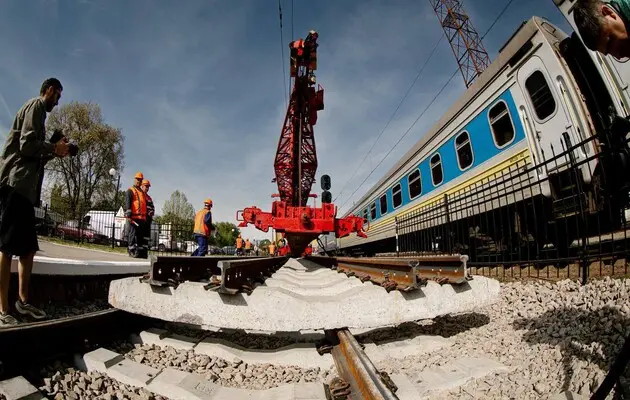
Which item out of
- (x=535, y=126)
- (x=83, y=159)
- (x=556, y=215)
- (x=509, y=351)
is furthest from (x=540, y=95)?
(x=83, y=159)

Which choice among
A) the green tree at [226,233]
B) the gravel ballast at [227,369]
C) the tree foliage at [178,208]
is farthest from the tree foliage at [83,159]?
the green tree at [226,233]

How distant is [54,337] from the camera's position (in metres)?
1.91

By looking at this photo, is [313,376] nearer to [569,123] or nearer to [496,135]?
[569,123]

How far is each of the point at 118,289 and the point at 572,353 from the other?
318 cm

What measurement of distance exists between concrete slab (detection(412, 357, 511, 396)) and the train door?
10.8 ft

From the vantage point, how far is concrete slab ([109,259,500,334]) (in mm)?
2145

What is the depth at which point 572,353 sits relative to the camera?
179cm

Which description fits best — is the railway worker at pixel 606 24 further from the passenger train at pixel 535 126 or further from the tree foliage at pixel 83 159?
the tree foliage at pixel 83 159

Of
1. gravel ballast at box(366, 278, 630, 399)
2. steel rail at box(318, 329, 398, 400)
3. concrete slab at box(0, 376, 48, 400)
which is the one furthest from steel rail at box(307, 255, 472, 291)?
concrete slab at box(0, 376, 48, 400)

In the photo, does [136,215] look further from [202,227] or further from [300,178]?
[300,178]

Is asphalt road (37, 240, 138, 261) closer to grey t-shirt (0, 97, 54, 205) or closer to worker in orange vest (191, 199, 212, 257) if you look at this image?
worker in orange vest (191, 199, 212, 257)

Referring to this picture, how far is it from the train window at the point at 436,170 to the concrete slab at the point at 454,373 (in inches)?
225

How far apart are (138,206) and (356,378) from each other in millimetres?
6708

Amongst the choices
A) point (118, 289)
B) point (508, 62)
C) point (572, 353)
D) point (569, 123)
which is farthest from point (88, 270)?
point (508, 62)
